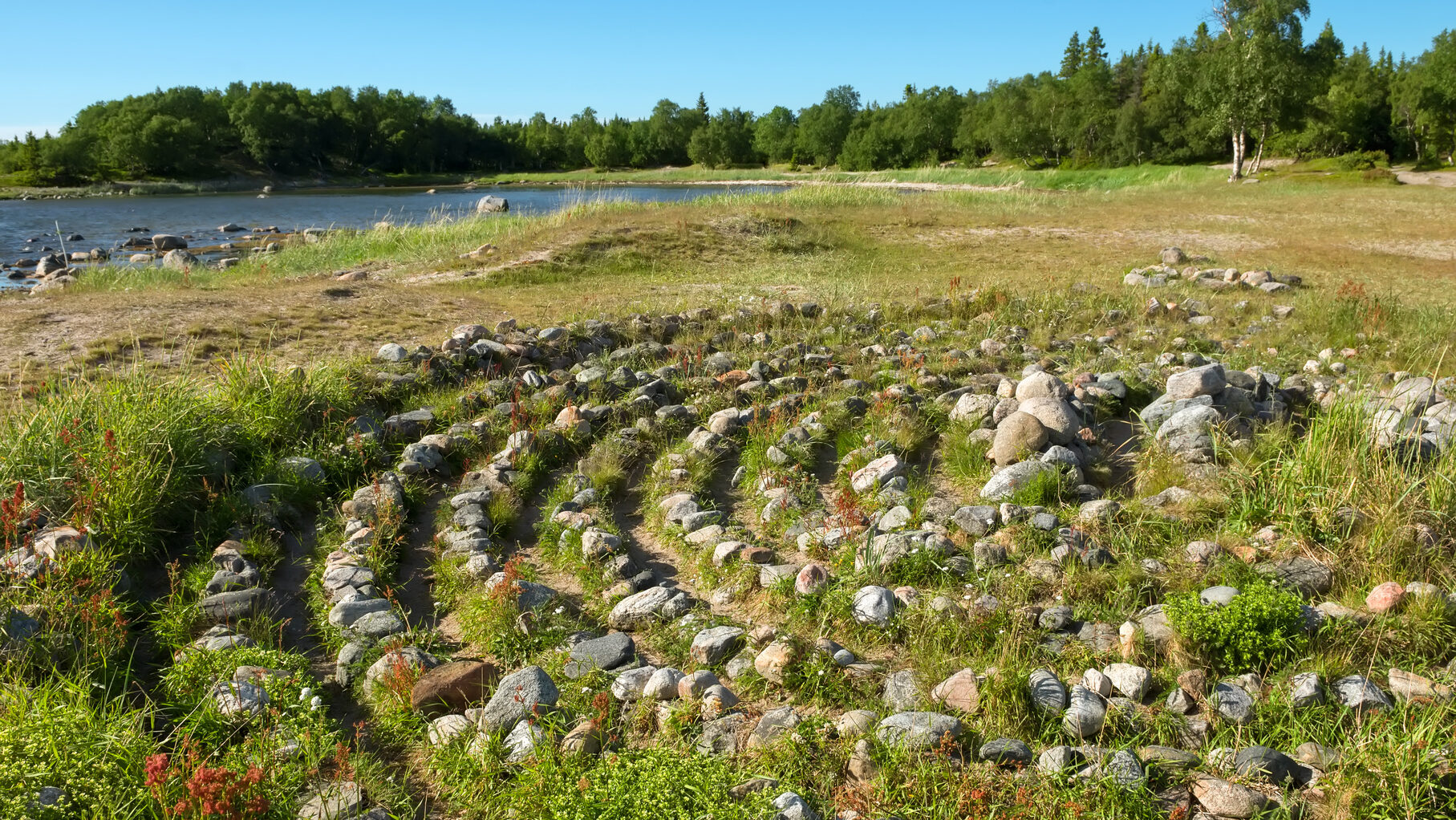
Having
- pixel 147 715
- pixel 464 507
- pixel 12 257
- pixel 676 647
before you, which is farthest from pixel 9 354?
pixel 12 257

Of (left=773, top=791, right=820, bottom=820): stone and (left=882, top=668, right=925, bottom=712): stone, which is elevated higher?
(left=773, top=791, right=820, bottom=820): stone

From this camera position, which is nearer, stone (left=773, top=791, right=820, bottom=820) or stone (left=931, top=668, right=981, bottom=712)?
stone (left=773, top=791, right=820, bottom=820)

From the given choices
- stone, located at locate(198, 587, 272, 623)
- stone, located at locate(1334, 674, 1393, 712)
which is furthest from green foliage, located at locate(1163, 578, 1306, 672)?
stone, located at locate(198, 587, 272, 623)

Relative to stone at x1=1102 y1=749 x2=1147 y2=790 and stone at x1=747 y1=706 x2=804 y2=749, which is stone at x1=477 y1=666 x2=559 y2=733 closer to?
stone at x1=747 y1=706 x2=804 y2=749

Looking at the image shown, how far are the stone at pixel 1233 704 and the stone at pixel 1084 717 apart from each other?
47 cm

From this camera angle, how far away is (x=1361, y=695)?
354cm

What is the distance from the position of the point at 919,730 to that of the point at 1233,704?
137 cm

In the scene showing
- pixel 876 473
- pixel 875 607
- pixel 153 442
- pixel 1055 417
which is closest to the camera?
pixel 875 607

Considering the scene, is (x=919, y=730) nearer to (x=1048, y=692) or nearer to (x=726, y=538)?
(x=1048, y=692)

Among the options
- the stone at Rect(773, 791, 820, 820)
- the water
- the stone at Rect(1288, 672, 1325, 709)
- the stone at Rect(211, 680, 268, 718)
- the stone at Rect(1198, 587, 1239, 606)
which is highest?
the water

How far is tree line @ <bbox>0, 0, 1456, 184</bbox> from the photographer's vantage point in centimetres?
4481

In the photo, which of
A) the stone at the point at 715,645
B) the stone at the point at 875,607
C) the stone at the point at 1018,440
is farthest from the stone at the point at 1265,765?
the stone at the point at 1018,440

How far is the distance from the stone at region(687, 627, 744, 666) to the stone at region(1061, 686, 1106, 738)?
5.16 feet

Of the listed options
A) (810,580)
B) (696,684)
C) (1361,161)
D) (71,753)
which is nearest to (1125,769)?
(696,684)
